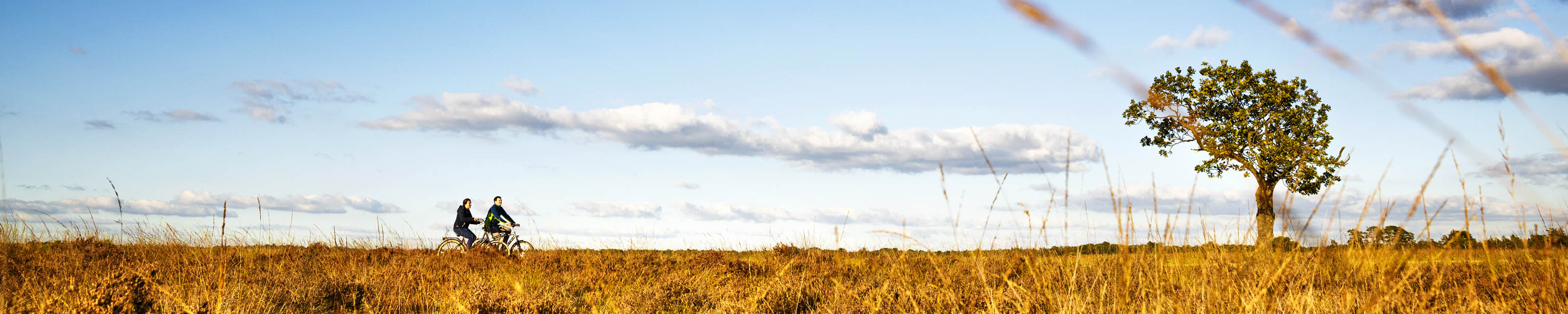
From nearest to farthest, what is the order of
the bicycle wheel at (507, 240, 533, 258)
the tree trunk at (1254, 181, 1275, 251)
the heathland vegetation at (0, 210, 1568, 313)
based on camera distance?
the heathland vegetation at (0, 210, 1568, 313) < the bicycle wheel at (507, 240, 533, 258) < the tree trunk at (1254, 181, 1275, 251)

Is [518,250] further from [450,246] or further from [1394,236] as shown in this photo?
[1394,236]

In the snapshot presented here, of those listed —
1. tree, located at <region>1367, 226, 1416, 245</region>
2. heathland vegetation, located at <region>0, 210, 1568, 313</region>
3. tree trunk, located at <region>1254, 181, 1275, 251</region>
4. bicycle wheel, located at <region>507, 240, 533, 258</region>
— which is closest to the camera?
tree, located at <region>1367, 226, 1416, 245</region>

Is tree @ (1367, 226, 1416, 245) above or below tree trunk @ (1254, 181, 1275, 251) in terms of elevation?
below

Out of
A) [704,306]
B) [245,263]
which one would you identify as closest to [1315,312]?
[704,306]

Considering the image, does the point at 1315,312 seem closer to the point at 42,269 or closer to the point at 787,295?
the point at 787,295

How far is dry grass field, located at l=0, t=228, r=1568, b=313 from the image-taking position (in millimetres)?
4895

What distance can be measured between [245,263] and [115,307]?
6.30 metres

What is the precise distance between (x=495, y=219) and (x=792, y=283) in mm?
9026

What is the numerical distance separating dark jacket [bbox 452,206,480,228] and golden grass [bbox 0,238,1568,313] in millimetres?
2197

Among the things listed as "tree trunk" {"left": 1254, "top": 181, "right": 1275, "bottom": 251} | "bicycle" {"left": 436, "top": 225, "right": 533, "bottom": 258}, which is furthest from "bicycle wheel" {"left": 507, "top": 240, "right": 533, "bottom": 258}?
"tree trunk" {"left": 1254, "top": 181, "right": 1275, "bottom": 251}

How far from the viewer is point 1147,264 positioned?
665 centimetres

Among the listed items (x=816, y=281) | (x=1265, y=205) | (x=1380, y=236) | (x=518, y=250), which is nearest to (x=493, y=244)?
(x=518, y=250)

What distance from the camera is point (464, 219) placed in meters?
15.2

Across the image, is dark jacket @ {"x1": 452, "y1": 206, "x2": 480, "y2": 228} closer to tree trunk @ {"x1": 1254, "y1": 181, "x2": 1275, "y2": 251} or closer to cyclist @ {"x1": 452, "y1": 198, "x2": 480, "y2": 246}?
cyclist @ {"x1": 452, "y1": 198, "x2": 480, "y2": 246}
